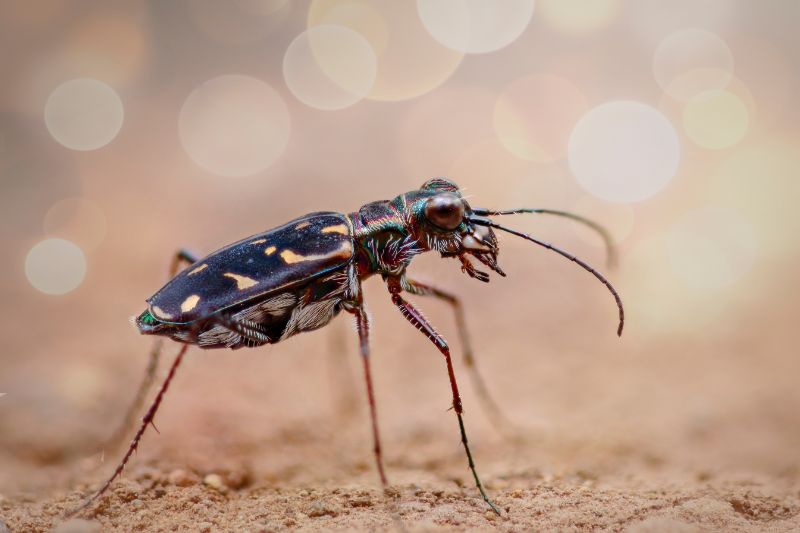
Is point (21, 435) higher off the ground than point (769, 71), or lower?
lower

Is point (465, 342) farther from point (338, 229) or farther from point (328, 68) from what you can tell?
point (328, 68)

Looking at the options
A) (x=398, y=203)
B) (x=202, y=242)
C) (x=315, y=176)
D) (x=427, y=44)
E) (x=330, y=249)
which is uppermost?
(x=427, y=44)

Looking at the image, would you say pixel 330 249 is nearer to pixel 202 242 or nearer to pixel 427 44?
pixel 202 242

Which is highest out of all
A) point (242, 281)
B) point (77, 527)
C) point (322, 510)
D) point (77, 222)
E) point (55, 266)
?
point (77, 222)

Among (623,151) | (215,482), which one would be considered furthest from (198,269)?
(623,151)

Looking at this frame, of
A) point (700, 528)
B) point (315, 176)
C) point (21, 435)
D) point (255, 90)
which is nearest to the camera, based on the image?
point (700, 528)

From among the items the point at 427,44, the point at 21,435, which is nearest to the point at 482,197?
the point at 427,44

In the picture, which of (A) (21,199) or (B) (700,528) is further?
(A) (21,199)
